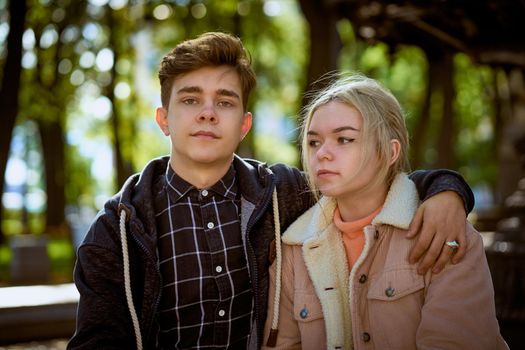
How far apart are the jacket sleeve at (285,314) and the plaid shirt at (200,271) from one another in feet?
0.40

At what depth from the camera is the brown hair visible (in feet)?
12.1

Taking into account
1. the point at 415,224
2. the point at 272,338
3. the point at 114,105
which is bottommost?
the point at 272,338

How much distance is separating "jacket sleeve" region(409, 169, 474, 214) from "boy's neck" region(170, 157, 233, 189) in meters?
1.13

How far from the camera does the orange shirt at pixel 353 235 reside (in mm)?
3582

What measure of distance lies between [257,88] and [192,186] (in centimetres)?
2125

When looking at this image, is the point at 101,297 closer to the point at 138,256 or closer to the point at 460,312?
the point at 138,256

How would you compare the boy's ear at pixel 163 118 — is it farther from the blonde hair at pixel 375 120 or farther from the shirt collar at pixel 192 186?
the blonde hair at pixel 375 120

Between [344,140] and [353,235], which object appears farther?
[353,235]

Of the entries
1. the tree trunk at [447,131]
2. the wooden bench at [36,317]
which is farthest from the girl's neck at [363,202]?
the tree trunk at [447,131]

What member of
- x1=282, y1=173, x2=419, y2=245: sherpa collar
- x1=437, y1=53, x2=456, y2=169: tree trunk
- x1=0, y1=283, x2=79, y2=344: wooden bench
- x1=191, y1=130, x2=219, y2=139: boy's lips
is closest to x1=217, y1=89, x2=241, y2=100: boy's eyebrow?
x1=191, y1=130, x2=219, y2=139: boy's lips

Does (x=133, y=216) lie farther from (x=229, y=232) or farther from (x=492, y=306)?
(x=492, y=306)

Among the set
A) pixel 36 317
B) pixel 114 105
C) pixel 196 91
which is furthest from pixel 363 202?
pixel 114 105

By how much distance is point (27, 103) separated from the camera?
20.1 m

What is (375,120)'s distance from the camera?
137 inches
